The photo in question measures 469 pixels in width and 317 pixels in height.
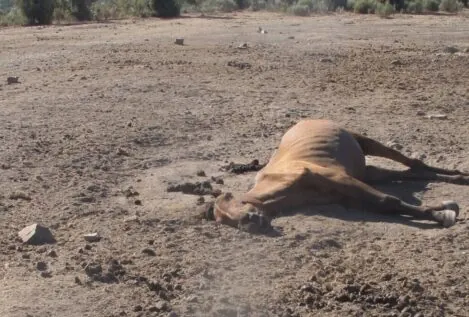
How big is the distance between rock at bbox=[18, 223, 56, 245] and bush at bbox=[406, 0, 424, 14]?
29.7m

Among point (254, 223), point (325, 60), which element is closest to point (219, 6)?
point (325, 60)

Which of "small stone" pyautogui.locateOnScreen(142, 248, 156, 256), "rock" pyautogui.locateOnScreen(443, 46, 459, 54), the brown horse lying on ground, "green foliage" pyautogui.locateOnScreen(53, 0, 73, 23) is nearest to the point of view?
"small stone" pyautogui.locateOnScreen(142, 248, 156, 256)

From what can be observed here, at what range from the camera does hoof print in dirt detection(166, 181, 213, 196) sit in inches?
344

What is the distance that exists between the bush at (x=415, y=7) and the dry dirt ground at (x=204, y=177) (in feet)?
52.2

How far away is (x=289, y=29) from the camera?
26.3m

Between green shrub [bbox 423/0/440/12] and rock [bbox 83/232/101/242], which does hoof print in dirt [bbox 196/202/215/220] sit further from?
green shrub [bbox 423/0/440/12]

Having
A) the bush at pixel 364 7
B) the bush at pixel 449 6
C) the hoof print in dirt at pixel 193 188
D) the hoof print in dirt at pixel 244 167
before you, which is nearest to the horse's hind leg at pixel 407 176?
the hoof print in dirt at pixel 244 167

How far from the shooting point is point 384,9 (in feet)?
112

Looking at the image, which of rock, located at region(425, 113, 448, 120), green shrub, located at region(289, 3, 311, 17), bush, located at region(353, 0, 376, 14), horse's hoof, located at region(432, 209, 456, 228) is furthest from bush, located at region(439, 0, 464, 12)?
horse's hoof, located at region(432, 209, 456, 228)

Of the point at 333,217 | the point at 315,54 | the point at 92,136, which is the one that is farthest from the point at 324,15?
the point at 333,217

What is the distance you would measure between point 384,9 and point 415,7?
258 centimetres

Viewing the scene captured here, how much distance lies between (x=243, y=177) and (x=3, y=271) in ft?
10.0

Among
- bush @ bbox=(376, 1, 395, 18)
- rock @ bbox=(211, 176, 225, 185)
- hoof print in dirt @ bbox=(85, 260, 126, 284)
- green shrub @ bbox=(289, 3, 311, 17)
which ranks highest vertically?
hoof print in dirt @ bbox=(85, 260, 126, 284)

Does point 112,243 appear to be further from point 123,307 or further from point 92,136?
point 92,136
